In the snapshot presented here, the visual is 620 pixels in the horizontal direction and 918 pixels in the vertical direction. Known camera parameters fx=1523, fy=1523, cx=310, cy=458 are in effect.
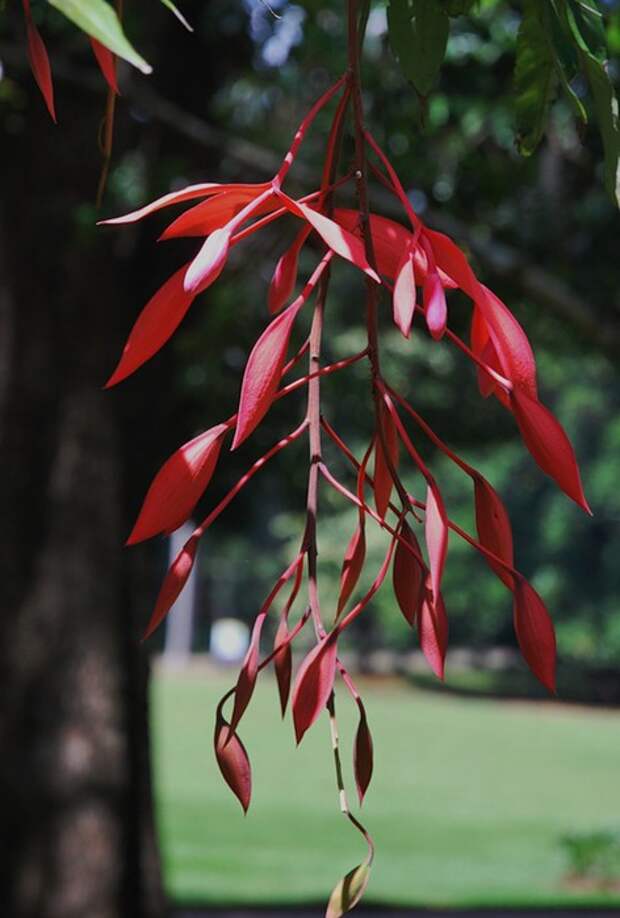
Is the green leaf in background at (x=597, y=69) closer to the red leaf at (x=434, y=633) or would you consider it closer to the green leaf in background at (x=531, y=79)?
the green leaf in background at (x=531, y=79)

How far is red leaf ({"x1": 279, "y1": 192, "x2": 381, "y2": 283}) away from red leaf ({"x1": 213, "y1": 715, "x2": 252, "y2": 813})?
0.57 ft

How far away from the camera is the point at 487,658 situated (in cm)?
3162

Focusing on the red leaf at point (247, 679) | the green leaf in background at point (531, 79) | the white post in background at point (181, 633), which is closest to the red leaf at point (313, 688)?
the red leaf at point (247, 679)

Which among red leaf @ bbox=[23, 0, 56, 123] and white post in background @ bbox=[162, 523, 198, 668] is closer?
red leaf @ bbox=[23, 0, 56, 123]

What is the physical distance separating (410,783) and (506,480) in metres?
12.8

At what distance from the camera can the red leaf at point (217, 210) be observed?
0.57 metres

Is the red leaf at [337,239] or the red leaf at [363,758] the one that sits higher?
the red leaf at [337,239]

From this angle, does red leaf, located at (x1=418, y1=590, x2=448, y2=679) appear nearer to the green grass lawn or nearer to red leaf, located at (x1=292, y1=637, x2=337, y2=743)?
red leaf, located at (x1=292, y1=637, x2=337, y2=743)

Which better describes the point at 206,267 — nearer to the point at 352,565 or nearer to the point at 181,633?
the point at 352,565

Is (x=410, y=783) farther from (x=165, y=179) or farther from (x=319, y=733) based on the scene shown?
(x=165, y=179)

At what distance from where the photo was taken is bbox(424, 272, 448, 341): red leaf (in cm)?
52

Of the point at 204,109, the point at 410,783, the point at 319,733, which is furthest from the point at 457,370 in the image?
the point at 204,109

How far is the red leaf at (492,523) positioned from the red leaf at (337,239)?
98 millimetres

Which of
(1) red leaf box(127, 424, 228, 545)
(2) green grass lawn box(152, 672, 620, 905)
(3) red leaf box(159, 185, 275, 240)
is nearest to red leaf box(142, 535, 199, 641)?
(1) red leaf box(127, 424, 228, 545)
